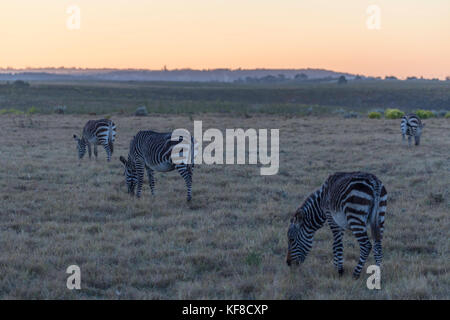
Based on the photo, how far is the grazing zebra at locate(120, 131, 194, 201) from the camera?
42.9ft

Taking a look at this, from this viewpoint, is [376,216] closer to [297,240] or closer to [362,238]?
[362,238]

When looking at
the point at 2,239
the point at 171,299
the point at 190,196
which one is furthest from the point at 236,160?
the point at 171,299

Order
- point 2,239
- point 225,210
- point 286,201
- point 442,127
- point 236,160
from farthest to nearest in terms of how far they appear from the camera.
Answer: point 442,127
point 236,160
point 286,201
point 225,210
point 2,239

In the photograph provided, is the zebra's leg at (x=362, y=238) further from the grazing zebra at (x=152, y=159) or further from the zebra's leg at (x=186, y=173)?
the grazing zebra at (x=152, y=159)

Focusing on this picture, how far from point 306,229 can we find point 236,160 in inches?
507

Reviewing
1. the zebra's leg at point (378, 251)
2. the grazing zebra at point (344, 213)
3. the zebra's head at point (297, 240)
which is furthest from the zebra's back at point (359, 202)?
the zebra's head at point (297, 240)

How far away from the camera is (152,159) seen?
13.3m

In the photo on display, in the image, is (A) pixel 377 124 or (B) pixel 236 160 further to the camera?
(A) pixel 377 124

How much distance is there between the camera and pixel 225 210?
1201 centimetres

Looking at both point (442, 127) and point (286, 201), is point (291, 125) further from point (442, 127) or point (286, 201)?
point (286, 201)

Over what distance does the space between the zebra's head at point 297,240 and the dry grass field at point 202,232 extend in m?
0.28

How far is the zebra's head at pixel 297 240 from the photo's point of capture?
764cm

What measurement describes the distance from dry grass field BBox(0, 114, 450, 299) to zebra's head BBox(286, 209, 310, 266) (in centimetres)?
28

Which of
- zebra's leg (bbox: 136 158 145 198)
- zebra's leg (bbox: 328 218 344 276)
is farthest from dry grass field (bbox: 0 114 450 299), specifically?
zebra's leg (bbox: 136 158 145 198)
